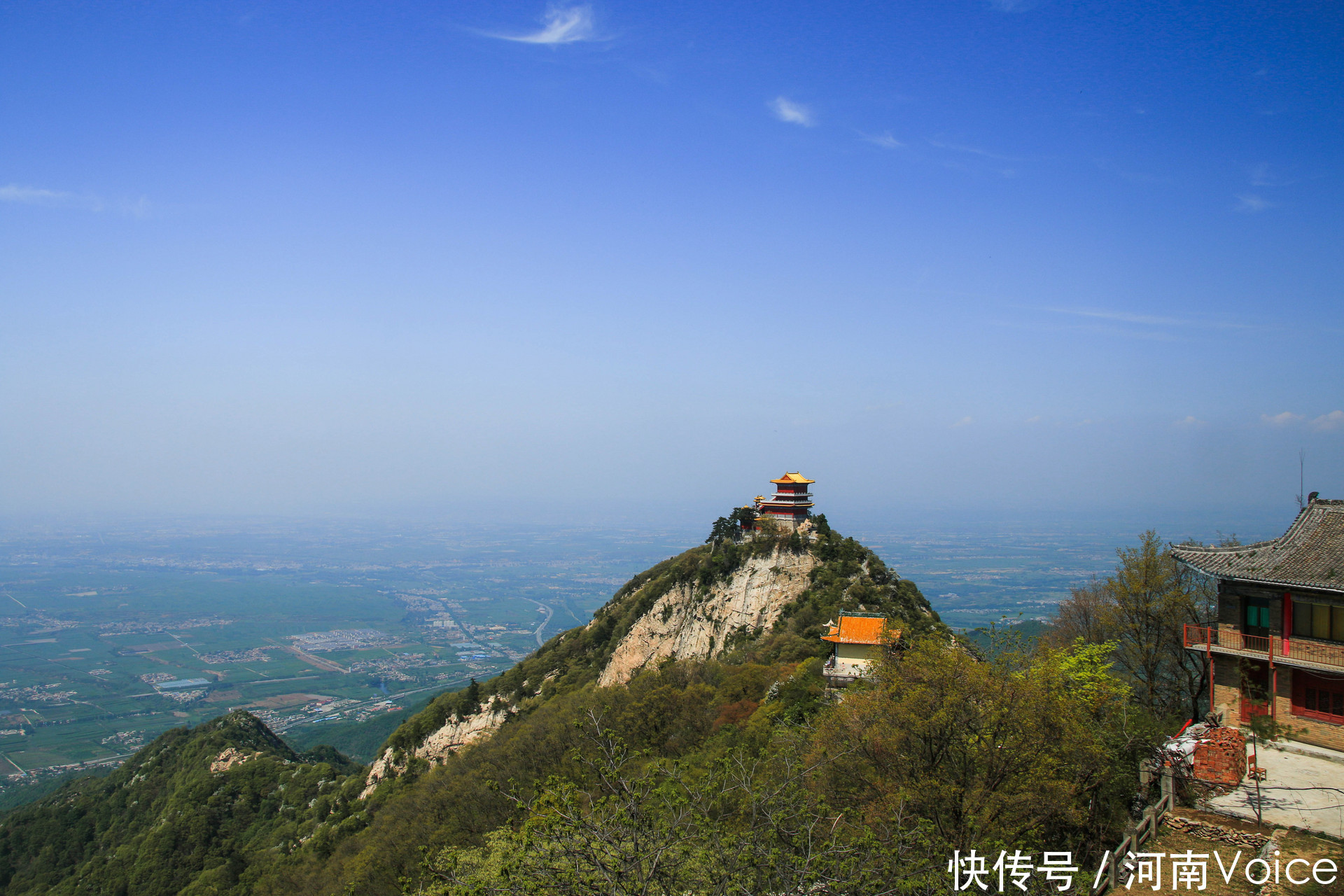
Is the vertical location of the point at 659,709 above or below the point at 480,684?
above

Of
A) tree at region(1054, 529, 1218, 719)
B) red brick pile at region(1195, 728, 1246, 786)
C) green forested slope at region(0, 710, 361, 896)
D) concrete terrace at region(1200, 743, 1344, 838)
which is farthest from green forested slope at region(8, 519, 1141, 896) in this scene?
tree at region(1054, 529, 1218, 719)

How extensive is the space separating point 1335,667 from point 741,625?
2799cm

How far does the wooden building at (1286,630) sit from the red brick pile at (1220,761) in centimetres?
328

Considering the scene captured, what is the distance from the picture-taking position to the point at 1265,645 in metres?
15.7

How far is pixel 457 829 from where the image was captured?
2334 centimetres

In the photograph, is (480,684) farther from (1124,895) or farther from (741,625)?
(1124,895)

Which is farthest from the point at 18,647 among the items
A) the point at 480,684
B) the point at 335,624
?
the point at 480,684

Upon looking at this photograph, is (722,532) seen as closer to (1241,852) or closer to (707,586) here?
(707,586)

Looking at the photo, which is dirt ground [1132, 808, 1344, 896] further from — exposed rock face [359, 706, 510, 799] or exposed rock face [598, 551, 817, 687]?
exposed rock face [359, 706, 510, 799]

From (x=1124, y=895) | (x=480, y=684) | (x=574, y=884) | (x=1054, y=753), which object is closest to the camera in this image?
(x=574, y=884)

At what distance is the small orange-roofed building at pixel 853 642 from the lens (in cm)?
2591

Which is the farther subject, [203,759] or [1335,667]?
[203,759]

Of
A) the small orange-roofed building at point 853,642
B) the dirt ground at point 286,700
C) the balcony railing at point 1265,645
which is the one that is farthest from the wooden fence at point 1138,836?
the dirt ground at point 286,700

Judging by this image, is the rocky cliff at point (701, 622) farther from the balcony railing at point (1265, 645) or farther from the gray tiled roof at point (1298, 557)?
the gray tiled roof at point (1298, 557)
